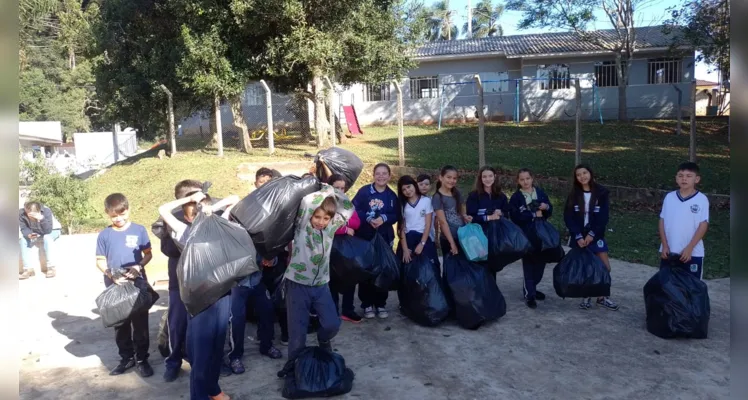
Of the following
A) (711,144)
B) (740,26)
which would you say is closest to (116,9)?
(711,144)

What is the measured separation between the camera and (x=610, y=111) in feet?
75.7

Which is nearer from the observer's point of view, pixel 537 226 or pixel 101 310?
pixel 101 310

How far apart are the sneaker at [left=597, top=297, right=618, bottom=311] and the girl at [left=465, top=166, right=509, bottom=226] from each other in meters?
1.32

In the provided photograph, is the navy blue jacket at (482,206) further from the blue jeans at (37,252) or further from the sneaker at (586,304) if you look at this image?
the blue jeans at (37,252)

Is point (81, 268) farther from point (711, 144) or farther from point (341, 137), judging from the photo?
point (711, 144)

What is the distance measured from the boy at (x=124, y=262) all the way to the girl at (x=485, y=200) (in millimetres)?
2967

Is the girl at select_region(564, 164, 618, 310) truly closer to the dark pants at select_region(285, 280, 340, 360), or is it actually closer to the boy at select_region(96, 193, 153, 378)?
the dark pants at select_region(285, 280, 340, 360)

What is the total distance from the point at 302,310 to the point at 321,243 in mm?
493

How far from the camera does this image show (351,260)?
5020mm

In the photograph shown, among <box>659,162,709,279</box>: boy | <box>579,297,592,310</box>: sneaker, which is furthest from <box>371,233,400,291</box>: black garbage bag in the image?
<box>659,162,709,279</box>: boy

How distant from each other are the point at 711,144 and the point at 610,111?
23.1 ft

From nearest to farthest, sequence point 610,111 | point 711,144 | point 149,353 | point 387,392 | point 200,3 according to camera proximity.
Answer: point 387,392
point 149,353
point 200,3
point 711,144
point 610,111

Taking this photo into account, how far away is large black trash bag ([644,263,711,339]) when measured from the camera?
16.1ft

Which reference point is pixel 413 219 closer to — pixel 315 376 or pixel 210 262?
pixel 315 376
